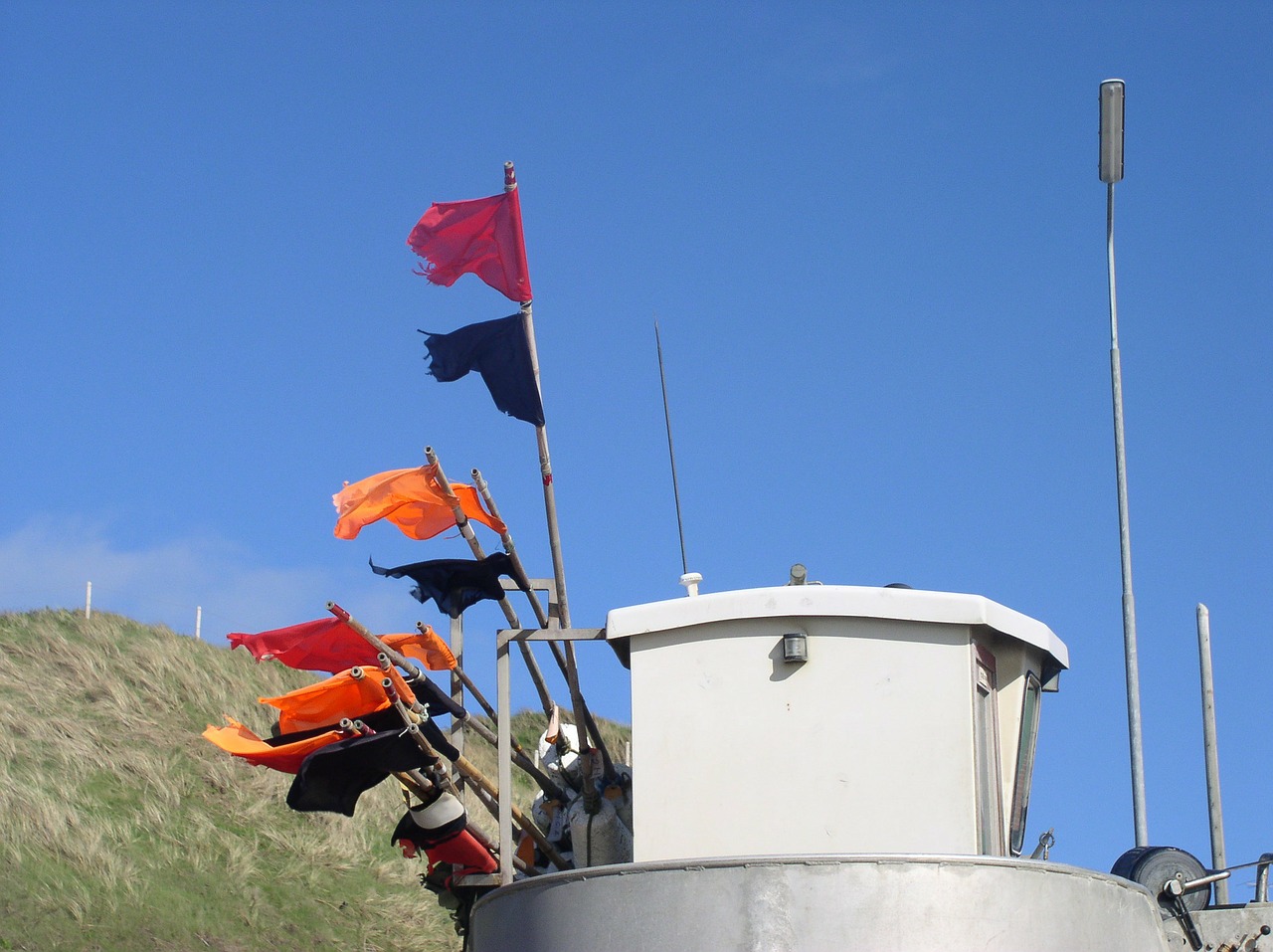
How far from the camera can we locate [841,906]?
347 inches

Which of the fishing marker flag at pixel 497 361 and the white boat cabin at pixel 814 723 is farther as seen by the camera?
the fishing marker flag at pixel 497 361

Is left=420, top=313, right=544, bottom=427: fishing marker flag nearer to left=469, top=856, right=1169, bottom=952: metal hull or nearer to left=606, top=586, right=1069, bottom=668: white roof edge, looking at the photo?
left=606, top=586, right=1069, bottom=668: white roof edge

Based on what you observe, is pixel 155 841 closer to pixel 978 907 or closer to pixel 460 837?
pixel 460 837

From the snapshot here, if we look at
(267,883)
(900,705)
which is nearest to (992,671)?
(900,705)

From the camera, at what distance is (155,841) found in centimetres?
2430

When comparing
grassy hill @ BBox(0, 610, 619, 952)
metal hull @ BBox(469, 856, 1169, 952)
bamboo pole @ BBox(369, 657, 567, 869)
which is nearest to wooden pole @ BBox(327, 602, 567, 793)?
bamboo pole @ BBox(369, 657, 567, 869)

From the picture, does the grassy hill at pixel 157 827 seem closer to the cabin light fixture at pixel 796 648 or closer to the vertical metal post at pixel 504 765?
the vertical metal post at pixel 504 765

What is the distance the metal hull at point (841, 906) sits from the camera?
880cm

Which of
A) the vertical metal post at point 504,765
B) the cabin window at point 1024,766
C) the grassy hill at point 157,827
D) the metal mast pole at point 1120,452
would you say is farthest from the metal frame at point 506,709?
the grassy hill at point 157,827

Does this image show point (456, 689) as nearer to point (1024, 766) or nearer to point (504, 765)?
point (504, 765)

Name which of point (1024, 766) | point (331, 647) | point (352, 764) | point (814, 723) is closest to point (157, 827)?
point (331, 647)

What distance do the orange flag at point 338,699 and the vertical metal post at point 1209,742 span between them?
27.6 ft

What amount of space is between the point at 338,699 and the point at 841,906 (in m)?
3.78

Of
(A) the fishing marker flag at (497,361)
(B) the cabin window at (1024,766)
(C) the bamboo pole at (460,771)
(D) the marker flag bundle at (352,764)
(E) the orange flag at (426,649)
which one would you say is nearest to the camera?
(D) the marker flag bundle at (352,764)
